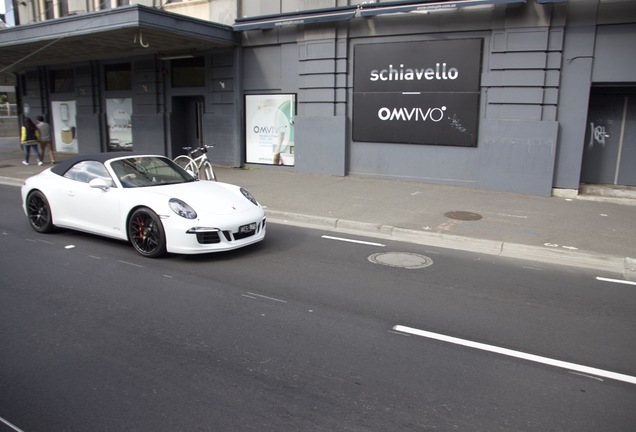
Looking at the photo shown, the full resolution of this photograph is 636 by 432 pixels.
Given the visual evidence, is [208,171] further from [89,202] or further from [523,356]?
[523,356]

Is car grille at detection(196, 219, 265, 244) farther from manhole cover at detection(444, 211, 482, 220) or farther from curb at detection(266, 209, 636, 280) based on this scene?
manhole cover at detection(444, 211, 482, 220)

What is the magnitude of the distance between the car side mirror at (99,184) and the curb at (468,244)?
11.1ft

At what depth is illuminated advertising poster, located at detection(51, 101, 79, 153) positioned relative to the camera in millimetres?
22391

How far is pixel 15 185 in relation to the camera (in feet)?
47.0

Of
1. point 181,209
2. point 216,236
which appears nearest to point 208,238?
point 216,236

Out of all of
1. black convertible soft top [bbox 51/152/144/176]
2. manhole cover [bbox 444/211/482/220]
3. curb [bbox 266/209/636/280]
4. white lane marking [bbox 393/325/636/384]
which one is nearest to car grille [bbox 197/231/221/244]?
black convertible soft top [bbox 51/152/144/176]

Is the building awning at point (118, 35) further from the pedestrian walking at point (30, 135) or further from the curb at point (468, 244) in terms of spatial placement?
the curb at point (468, 244)

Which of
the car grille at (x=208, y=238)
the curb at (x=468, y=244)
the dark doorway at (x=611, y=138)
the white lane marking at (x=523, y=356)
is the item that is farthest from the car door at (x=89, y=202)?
the dark doorway at (x=611, y=138)

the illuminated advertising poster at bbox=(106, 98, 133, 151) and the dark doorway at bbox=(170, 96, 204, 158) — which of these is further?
the illuminated advertising poster at bbox=(106, 98, 133, 151)

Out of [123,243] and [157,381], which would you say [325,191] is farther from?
[157,381]

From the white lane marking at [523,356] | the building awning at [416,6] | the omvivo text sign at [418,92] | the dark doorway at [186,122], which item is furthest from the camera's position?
the dark doorway at [186,122]

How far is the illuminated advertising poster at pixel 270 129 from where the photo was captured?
15.6 m

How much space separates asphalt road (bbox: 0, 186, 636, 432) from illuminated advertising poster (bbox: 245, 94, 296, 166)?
923 centimetres

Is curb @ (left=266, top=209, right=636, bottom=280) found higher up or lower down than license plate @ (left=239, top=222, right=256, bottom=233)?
lower down
